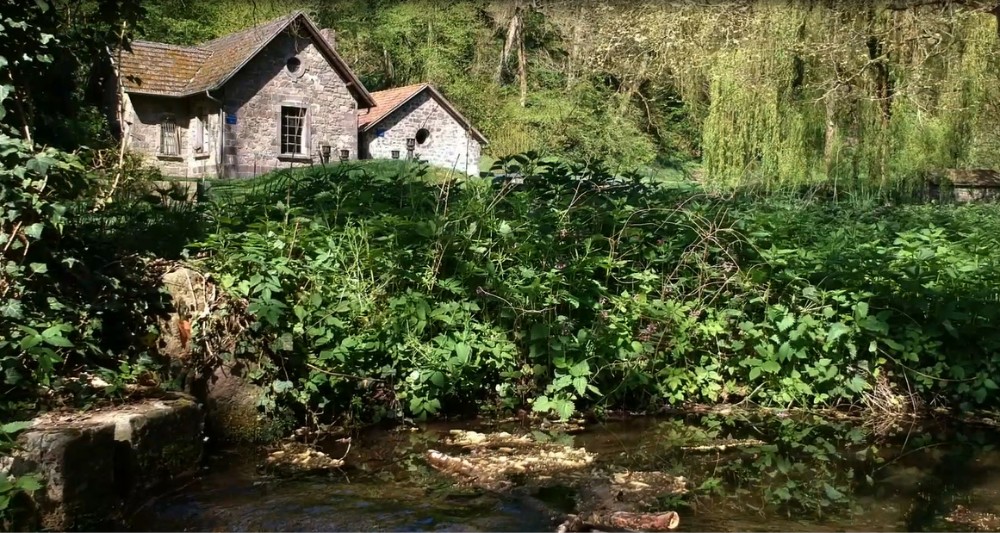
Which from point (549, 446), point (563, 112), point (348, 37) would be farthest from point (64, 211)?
point (348, 37)

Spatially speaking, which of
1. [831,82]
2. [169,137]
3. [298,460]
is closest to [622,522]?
[298,460]

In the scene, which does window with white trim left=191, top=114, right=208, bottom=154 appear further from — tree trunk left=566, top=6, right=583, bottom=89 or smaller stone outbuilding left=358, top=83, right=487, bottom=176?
tree trunk left=566, top=6, right=583, bottom=89

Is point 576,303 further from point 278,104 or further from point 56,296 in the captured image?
point 278,104

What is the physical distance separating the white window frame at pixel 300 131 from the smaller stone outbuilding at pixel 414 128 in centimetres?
264

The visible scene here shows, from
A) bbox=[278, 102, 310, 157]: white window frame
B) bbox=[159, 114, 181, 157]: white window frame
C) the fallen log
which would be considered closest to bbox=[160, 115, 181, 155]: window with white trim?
bbox=[159, 114, 181, 157]: white window frame

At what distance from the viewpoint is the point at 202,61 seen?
83.9 ft

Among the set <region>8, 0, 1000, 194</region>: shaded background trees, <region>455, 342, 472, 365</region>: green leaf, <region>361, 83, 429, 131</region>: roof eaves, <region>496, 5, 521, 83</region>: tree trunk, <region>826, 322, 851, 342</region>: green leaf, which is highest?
<region>496, 5, 521, 83</region>: tree trunk

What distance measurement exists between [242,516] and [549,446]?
6.19ft

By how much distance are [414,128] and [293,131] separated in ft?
15.5

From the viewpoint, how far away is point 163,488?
13.4 feet

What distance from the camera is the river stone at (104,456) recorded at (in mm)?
3391

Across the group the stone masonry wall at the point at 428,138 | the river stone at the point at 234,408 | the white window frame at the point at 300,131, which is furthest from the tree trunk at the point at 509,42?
the river stone at the point at 234,408

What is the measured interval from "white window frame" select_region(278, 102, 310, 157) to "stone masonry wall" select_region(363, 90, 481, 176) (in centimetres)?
294

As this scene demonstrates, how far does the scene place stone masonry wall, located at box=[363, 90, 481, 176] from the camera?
28312mm
